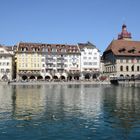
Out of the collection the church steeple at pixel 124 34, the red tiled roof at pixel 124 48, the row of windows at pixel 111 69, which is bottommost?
the row of windows at pixel 111 69

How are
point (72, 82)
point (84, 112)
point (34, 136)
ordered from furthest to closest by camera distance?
point (72, 82), point (84, 112), point (34, 136)

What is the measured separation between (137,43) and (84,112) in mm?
123174

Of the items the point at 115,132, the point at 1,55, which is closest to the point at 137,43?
the point at 1,55

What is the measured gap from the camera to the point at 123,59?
146m

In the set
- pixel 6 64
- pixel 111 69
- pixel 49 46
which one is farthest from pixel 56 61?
pixel 111 69

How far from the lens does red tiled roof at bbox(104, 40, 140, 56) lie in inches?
5775

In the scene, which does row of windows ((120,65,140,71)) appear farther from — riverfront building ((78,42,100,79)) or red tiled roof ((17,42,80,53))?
red tiled roof ((17,42,80,53))

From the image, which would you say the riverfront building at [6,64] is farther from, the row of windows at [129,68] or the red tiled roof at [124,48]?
the row of windows at [129,68]

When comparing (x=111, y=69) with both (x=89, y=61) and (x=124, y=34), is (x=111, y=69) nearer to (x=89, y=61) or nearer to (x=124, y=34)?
(x=89, y=61)

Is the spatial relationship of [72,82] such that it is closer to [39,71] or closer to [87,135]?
[39,71]

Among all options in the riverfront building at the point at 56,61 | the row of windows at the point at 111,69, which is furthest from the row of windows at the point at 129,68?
the riverfront building at the point at 56,61

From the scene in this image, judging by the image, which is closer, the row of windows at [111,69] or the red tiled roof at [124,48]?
the red tiled roof at [124,48]

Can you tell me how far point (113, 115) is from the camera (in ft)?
108

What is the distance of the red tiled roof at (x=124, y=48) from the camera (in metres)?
147
